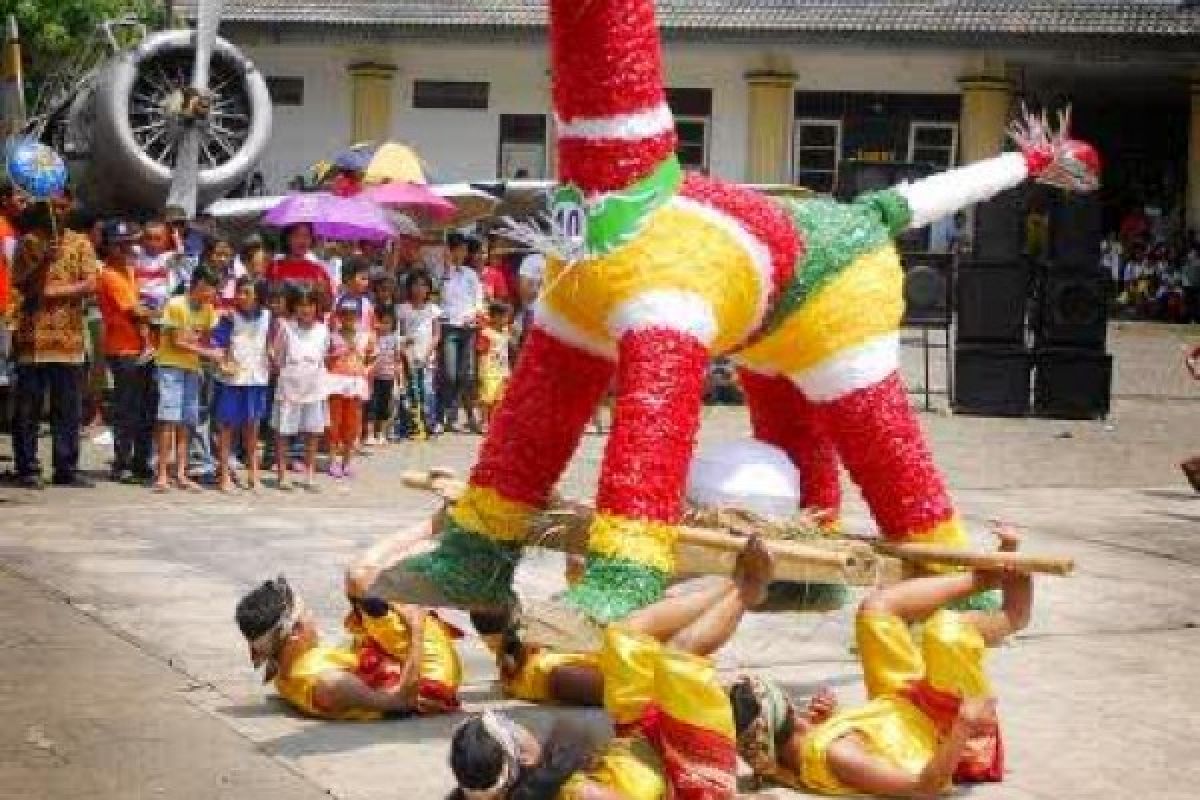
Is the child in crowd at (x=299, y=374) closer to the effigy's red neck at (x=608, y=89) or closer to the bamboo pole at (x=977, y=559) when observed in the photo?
the effigy's red neck at (x=608, y=89)

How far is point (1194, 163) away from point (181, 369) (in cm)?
2188

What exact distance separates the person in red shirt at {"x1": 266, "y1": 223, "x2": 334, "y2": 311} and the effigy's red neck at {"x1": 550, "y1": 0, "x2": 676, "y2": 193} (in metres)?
6.46

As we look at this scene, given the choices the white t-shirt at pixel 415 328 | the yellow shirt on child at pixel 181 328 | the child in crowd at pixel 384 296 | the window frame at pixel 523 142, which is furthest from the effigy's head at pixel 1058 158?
the window frame at pixel 523 142

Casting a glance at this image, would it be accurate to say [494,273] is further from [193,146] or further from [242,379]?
[242,379]

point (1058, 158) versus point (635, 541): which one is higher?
point (1058, 158)

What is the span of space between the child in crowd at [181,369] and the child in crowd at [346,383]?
0.98 meters

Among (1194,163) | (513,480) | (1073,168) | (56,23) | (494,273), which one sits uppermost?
(56,23)

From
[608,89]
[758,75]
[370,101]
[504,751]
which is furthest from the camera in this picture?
[370,101]

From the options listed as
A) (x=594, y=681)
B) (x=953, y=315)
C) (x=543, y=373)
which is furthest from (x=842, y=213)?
(x=953, y=315)

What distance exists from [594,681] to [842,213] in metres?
1.68

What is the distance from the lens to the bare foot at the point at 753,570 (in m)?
5.30

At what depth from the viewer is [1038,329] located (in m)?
17.8

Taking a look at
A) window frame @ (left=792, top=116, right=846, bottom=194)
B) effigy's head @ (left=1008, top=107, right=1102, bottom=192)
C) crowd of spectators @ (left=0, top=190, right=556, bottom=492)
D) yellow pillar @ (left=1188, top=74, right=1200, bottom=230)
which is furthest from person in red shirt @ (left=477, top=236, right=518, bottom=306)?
yellow pillar @ (left=1188, top=74, right=1200, bottom=230)

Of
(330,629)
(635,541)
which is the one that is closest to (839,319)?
(635,541)
